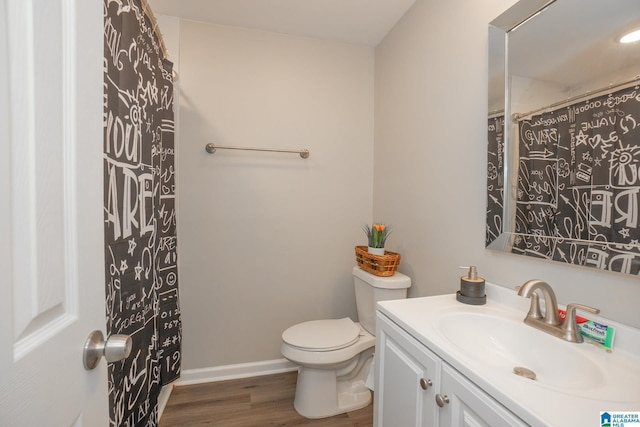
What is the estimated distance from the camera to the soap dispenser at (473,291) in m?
1.13

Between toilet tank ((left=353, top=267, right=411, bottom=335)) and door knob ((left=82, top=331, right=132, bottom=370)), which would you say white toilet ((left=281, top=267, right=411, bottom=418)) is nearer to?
toilet tank ((left=353, top=267, right=411, bottom=335))

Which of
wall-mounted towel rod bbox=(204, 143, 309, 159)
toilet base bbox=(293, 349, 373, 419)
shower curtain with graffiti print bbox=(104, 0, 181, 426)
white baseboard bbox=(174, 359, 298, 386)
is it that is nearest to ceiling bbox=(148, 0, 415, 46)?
shower curtain with graffiti print bbox=(104, 0, 181, 426)

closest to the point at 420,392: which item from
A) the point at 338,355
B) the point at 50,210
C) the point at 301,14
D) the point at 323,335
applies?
the point at 338,355

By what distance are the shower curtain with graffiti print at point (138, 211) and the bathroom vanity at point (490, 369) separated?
2.89 ft

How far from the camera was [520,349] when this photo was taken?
917 mm

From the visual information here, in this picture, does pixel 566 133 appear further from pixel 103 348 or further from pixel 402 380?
pixel 103 348

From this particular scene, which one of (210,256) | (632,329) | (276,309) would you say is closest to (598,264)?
(632,329)

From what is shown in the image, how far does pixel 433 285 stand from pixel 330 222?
2.81 ft

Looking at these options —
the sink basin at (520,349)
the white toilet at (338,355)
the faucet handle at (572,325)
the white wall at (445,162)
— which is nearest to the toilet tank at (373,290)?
the white toilet at (338,355)

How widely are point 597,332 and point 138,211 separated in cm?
149

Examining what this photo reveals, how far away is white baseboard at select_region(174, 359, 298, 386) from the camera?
1.92 meters

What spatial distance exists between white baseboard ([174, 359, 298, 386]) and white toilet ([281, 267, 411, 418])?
40cm

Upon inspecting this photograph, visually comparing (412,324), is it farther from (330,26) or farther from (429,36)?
(330,26)

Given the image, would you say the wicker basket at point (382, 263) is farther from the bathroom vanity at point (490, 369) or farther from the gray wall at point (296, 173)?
the bathroom vanity at point (490, 369)
